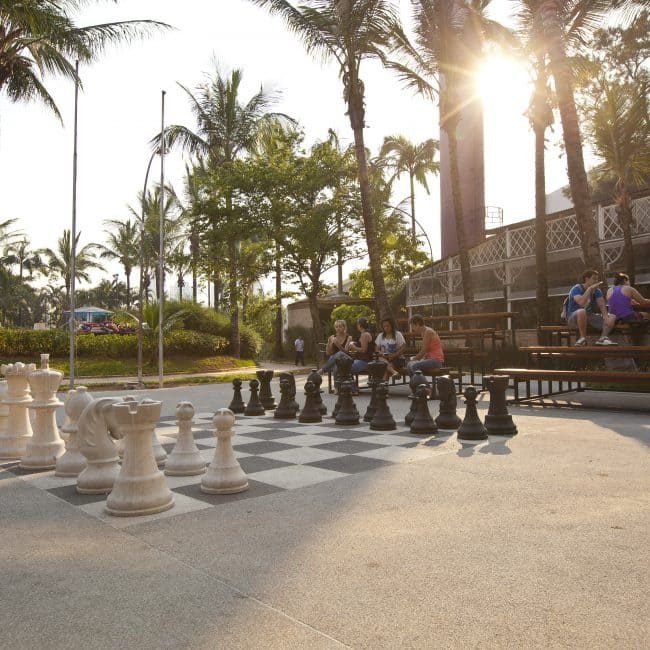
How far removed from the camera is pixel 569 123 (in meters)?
10.8

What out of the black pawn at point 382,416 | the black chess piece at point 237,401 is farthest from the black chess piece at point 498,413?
the black chess piece at point 237,401

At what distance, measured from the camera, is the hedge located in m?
20.4

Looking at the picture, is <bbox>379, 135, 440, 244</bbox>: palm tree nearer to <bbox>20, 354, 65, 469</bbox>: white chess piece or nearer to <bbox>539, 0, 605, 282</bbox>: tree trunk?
<bbox>539, 0, 605, 282</bbox>: tree trunk

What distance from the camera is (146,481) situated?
3.14m

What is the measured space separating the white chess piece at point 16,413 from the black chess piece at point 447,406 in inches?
147

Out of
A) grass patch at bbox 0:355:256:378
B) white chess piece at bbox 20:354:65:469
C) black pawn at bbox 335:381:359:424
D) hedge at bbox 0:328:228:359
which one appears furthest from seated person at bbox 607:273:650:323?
hedge at bbox 0:328:228:359

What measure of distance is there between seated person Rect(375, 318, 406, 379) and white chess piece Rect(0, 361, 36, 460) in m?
5.14

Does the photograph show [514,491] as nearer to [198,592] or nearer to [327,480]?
[327,480]

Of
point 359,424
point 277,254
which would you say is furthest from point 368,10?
point 359,424

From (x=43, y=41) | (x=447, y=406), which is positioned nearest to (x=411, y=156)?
(x=43, y=41)

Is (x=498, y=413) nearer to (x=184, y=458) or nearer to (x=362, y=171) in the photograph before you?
(x=184, y=458)

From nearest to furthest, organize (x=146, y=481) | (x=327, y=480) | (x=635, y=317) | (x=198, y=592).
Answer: (x=198, y=592)
(x=146, y=481)
(x=327, y=480)
(x=635, y=317)

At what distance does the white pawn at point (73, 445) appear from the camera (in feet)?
13.3

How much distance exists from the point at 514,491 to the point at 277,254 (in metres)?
18.0
